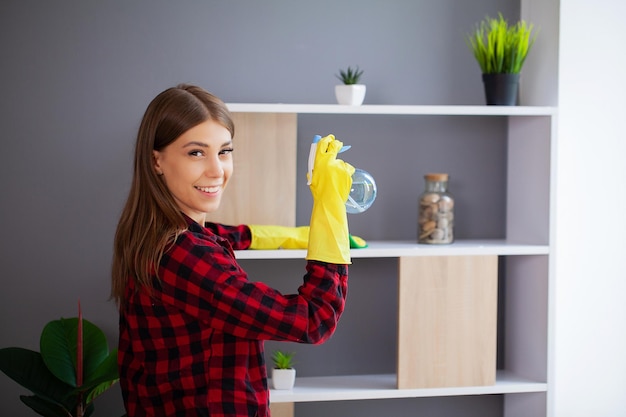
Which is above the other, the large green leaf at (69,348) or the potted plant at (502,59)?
the potted plant at (502,59)

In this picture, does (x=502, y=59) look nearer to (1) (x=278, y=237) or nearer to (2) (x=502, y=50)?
(2) (x=502, y=50)

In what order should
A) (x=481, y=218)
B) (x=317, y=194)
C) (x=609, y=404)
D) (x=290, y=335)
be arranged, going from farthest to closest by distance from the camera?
(x=481, y=218), (x=609, y=404), (x=317, y=194), (x=290, y=335)

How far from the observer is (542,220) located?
2.63 meters

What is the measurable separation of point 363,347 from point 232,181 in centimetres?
77

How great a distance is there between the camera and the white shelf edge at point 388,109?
7.89 feet

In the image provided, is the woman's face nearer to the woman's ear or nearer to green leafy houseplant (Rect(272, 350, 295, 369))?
the woman's ear

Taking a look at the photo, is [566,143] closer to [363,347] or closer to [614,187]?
[614,187]

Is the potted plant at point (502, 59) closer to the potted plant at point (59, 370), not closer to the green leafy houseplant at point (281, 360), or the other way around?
the green leafy houseplant at point (281, 360)

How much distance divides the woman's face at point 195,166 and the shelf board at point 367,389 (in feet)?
3.78

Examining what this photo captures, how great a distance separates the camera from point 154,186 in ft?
4.72

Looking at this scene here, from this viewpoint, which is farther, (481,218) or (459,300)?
(481,218)

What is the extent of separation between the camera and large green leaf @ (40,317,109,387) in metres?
2.32

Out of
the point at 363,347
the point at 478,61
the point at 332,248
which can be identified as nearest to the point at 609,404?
the point at 363,347

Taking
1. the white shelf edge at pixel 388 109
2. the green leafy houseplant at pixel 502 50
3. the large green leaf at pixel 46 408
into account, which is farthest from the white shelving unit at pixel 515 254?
the large green leaf at pixel 46 408
